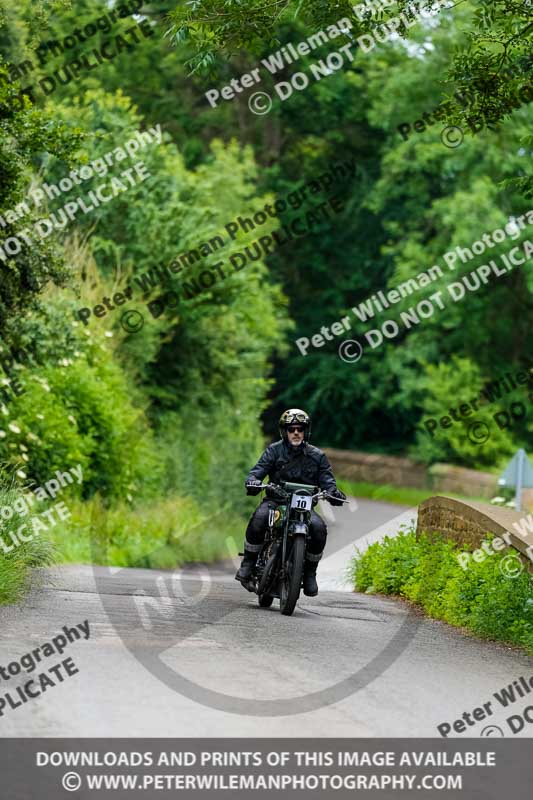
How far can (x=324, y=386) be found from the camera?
52000 mm

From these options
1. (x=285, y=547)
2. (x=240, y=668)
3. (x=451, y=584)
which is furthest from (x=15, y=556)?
(x=240, y=668)

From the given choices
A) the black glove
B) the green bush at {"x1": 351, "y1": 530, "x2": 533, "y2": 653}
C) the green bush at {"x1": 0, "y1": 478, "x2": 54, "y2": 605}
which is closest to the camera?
the green bush at {"x1": 0, "y1": 478, "x2": 54, "y2": 605}

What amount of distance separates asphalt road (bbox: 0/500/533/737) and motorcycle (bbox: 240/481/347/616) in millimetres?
228

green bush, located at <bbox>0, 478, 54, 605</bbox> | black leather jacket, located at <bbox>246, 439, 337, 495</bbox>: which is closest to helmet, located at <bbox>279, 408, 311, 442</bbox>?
black leather jacket, located at <bbox>246, 439, 337, 495</bbox>

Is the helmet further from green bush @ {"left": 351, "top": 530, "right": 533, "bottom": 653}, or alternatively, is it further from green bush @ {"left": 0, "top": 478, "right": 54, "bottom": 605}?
green bush @ {"left": 0, "top": 478, "right": 54, "bottom": 605}

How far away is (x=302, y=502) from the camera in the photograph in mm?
12703

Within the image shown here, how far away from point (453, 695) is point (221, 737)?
2.35 m

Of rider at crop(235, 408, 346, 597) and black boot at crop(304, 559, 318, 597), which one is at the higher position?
rider at crop(235, 408, 346, 597)

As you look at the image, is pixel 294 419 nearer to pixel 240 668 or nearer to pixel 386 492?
pixel 240 668

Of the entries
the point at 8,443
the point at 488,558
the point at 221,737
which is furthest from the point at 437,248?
the point at 221,737

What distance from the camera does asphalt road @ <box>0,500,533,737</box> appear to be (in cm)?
795

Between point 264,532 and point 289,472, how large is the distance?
2.04ft

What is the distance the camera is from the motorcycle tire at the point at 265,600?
44.0 feet
